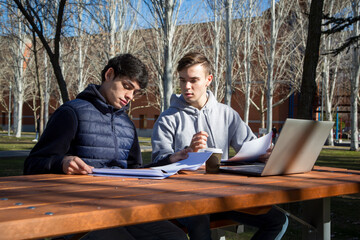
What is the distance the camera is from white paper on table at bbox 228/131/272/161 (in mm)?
2440

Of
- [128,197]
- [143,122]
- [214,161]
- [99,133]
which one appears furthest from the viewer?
[143,122]

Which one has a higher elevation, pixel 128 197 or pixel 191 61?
pixel 191 61

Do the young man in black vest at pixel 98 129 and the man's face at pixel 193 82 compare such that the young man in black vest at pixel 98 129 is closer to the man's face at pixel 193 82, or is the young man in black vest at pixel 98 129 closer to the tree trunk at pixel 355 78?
the man's face at pixel 193 82

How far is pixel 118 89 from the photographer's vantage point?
2729 mm

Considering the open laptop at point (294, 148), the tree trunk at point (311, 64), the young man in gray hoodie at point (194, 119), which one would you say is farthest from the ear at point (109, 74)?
the tree trunk at point (311, 64)

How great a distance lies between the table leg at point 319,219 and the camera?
2361 millimetres

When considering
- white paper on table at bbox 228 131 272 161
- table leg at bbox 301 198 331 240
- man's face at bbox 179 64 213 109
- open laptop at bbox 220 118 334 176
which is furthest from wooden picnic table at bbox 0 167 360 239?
man's face at bbox 179 64 213 109

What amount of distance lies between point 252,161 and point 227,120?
74 centimetres

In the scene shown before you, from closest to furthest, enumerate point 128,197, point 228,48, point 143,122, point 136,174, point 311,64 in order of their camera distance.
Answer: point 128,197 → point 136,174 → point 311,64 → point 228,48 → point 143,122

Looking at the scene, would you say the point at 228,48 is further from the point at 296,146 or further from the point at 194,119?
the point at 296,146

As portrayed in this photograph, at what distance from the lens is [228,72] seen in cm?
1917

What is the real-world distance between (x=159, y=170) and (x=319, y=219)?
0.99m

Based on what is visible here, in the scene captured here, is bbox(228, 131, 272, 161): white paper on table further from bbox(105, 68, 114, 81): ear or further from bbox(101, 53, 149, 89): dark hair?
bbox(105, 68, 114, 81): ear

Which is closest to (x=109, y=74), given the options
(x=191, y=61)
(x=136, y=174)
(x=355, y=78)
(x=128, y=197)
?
(x=191, y=61)
